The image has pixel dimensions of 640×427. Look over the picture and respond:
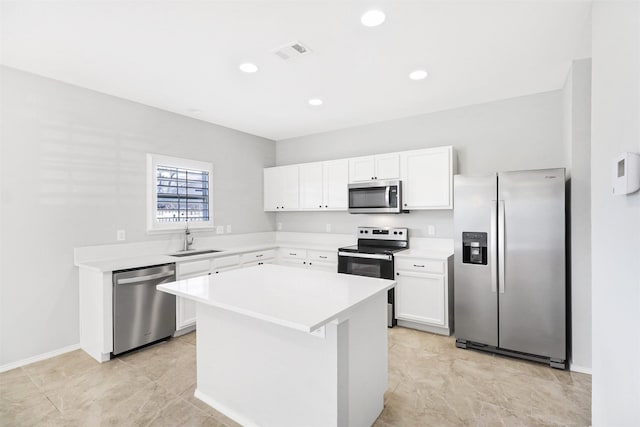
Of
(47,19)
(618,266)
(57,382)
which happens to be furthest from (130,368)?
(618,266)

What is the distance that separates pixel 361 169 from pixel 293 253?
5.29 ft

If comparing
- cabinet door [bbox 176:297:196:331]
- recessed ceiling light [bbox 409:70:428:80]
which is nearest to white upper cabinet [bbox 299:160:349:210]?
recessed ceiling light [bbox 409:70:428:80]

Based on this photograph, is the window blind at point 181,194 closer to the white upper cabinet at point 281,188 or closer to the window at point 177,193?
the window at point 177,193

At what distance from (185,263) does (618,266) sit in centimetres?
357

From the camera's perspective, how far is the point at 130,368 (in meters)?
2.78

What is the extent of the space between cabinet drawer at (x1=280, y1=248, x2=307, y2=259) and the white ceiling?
2095 millimetres

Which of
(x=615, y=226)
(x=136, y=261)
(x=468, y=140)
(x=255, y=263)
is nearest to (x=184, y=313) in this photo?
(x=136, y=261)

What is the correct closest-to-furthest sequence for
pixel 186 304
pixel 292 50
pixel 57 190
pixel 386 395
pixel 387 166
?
pixel 386 395
pixel 292 50
pixel 57 190
pixel 186 304
pixel 387 166

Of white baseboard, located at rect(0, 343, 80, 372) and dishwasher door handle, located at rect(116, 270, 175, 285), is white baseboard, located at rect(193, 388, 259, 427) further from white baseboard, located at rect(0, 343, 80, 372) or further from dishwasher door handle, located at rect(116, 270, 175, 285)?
white baseboard, located at rect(0, 343, 80, 372)

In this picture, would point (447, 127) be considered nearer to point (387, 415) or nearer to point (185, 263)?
point (387, 415)

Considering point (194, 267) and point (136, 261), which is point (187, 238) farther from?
point (136, 261)

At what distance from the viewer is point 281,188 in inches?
205

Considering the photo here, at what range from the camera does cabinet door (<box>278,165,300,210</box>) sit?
198 inches

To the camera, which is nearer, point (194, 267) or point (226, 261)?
point (194, 267)
